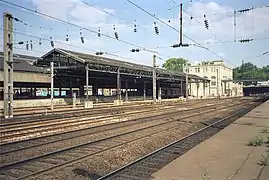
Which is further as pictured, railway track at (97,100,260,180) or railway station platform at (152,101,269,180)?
railway track at (97,100,260,180)

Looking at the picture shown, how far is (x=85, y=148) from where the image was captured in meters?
12.4

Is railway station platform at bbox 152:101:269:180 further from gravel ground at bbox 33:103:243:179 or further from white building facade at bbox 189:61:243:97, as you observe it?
white building facade at bbox 189:61:243:97

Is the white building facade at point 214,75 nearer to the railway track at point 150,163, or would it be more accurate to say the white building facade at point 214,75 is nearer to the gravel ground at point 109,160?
the gravel ground at point 109,160

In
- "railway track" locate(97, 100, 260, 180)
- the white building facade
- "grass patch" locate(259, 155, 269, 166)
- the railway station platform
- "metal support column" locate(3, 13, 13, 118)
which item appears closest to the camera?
the railway station platform

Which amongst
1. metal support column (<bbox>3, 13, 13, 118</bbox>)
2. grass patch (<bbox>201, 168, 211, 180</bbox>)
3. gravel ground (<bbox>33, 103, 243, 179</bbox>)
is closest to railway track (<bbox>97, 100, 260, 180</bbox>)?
gravel ground (<bbox>33, 103, 243, 179</bbox>)

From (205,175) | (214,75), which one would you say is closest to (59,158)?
(205,175)

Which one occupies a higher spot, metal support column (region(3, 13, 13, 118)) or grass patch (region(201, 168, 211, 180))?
metal support column (region(3, 13, 13, 118))

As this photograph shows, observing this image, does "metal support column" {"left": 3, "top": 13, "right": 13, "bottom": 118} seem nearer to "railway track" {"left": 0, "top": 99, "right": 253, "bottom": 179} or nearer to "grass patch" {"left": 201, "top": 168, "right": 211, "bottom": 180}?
"railway track" {"left": 0, "top": 99, "right": 253, "bottom": 179}

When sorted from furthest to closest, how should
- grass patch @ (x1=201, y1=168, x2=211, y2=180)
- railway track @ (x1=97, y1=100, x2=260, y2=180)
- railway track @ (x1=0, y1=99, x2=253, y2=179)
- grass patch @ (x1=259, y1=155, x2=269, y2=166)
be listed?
1. railway track @ (x1=0, y1=99, x2=253, y2=179)
2. grass patch @ (x1=259, y1=155, x2=269, y2=166)
3. railway track @ (x1=97, y1=100, x2=260, y2=180)
4. grass patch @ (x1=201, y1=168, x2=211, y2=180)

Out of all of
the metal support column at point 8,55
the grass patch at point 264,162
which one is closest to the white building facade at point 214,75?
the metal support column at point 8,55

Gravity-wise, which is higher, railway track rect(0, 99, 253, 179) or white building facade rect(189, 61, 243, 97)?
white building facade rect(189, 61, 243, 97)

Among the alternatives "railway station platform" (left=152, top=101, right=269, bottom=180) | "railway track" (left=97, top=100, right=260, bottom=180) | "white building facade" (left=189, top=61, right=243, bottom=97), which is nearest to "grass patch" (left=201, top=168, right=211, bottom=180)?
"railway station platform" (left=152, top=101, right=269, bottom=180)

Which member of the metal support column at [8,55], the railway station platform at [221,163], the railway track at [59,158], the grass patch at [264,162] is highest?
the metal support column at [8,55]

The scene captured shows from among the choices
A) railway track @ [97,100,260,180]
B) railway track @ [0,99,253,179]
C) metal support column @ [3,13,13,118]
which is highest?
metal support column @ [3,13,13,118]
